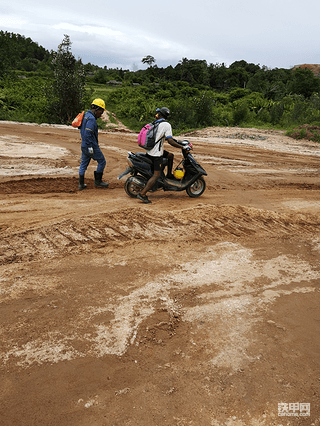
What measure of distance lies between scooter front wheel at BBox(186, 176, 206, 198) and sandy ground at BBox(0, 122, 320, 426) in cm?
15

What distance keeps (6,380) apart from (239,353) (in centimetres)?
189

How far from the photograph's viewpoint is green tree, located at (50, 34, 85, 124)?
56.6ft

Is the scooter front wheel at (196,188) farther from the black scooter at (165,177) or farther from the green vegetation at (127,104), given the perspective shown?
the green vegetation at (127,104)

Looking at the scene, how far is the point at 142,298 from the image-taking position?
3490 millimetres

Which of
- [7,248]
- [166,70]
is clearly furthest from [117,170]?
[166,70]

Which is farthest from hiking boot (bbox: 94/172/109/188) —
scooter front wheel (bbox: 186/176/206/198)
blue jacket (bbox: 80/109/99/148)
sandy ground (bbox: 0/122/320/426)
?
scooter front wheel (bbox: 186/176/206/198)

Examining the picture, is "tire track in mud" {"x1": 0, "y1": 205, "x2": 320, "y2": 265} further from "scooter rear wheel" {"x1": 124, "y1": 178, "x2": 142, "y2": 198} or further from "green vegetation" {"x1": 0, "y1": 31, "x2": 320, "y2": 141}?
"green vegetation" {"x1": 0, "y1": 31, "x2": 320, "y2": 141}

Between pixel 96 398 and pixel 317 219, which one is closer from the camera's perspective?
pixel 96 398

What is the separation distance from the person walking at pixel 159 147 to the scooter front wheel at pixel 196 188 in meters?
0.75

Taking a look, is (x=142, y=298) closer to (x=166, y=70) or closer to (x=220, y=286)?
(x=220, y=286)

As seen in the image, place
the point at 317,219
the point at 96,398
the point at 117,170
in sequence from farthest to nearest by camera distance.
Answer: the point at 117,170, the point at 317,219, the point at 96,398

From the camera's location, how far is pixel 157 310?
3.33 m

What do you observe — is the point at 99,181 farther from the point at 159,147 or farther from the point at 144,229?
the point at 144,229

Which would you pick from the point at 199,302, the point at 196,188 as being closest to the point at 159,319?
the point at 199,302
